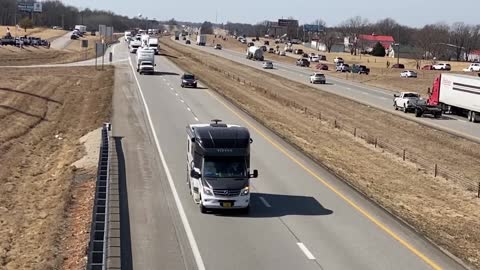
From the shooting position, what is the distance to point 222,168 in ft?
65.7

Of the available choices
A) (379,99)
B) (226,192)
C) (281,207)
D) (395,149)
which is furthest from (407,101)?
(226,192)

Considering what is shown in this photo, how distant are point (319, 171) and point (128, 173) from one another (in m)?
8.03

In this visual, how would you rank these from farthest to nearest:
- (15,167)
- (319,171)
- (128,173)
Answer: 1. (15,167)
2. (319,171)
3. (128,173)

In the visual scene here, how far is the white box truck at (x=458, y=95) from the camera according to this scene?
5147 cm

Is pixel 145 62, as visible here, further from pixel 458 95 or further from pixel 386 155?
pixel 386 155

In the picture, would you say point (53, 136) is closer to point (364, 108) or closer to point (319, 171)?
point (319, 171)

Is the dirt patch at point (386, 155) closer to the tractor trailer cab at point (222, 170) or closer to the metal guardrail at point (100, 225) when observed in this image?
the tractor trailer cab at point (222, 170)

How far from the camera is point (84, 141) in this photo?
115ft

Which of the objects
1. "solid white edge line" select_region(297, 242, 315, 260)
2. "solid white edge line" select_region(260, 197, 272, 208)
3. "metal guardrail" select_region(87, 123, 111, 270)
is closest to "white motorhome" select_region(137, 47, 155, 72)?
"metal guardrail" select_region(87, 123, 111, 270)

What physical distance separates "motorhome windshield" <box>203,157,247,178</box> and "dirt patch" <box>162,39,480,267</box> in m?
5.51

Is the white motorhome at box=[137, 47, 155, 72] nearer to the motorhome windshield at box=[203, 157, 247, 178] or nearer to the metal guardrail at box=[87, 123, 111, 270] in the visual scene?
the metal guardrail at box=[87, 123, 111, 270]

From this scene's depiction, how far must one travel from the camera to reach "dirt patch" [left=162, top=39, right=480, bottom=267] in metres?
21.1

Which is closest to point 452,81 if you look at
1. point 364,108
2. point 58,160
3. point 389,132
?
point 364,108

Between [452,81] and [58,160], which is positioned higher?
[452,81]
